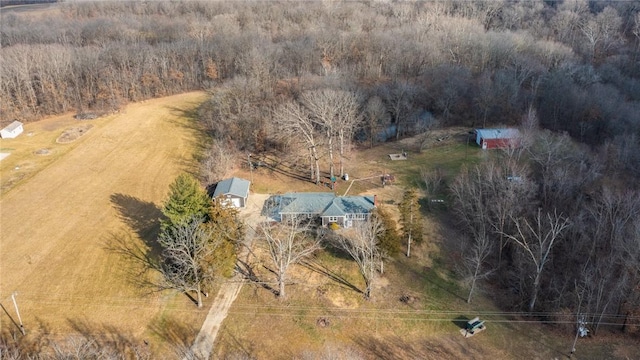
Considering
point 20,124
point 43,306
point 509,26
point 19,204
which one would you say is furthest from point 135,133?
point 509,26

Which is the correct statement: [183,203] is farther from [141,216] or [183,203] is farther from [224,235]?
[141,216]

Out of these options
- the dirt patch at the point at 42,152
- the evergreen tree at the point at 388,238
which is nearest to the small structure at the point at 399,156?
the evergreen tree at the point at 388,238

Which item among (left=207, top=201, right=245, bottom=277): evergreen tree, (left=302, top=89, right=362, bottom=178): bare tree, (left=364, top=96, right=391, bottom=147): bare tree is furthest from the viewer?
(left=364, top=96, right=391, bottom=147): bare tree

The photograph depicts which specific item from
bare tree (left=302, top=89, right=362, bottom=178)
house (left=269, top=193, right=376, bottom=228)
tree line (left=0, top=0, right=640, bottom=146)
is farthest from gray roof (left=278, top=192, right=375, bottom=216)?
tree line (left=0, top=0, right=640, bottom=146)

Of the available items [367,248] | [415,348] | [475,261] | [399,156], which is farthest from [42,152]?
[475,261]

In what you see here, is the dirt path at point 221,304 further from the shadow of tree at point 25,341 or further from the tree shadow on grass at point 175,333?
the shadow of tree at point 25,341

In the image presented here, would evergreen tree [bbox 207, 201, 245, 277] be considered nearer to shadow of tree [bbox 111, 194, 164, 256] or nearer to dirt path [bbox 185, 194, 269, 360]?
dirt path [bbox 185, 194, 269, 360]

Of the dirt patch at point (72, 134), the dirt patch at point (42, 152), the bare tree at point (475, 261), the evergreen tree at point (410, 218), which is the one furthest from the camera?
the dirt patch at point (72, 134)

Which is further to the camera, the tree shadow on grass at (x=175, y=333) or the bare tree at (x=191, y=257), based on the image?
the bare tree at (x=191, y=257)
